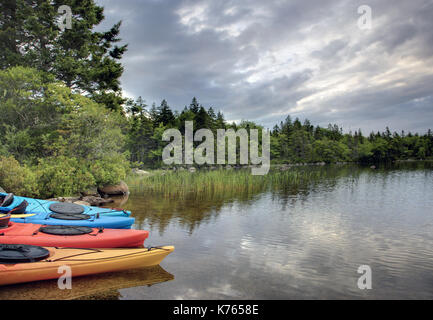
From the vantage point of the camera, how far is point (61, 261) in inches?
193

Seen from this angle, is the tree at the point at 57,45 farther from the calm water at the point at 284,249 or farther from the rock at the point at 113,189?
the calm water at the point at 284,249

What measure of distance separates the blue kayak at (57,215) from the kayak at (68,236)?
635 millimetres

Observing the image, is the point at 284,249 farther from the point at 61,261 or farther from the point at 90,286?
the point at 61,261

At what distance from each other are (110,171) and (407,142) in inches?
3296

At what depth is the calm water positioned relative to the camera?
16.8 ft

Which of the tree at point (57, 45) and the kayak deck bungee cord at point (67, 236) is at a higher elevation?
the tree at point (57, 45)

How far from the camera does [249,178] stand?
20.6m

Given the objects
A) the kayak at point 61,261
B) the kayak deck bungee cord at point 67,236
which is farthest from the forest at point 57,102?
the kayak at point 61,261

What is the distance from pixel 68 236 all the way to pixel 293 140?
61.4 metres

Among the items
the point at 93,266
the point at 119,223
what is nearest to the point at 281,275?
the point at 93,266

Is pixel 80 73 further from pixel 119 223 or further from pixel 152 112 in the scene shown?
pixel 152 112

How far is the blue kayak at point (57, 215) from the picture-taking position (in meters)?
7.24

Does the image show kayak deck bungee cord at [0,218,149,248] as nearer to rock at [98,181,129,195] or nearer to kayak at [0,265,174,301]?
kayak at [0,265,174,301]

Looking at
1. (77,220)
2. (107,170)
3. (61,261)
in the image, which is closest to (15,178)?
(107,170)
